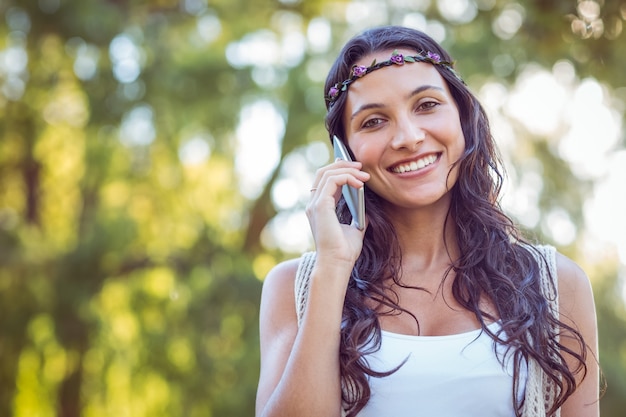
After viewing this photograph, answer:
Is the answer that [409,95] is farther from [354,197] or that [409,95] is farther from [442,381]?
[442,381]

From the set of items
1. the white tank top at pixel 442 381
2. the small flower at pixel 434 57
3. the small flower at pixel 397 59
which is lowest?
the white tank top at pixel 442 381

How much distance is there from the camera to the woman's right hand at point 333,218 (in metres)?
2.34

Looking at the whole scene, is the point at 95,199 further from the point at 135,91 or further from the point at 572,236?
the point at 572,236

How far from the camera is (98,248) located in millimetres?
7672

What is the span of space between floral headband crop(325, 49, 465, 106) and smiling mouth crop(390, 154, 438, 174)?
307 millimetres

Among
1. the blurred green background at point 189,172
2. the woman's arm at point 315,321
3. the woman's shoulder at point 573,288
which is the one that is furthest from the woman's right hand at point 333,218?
the blurred green background at point 189,172

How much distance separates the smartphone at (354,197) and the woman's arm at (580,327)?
607mm

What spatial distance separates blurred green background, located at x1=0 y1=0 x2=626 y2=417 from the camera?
7789 mm

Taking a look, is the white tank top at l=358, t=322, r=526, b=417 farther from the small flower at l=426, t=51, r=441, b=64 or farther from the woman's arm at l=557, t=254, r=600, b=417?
the small flower at l=426, t=51, r=441, b=64

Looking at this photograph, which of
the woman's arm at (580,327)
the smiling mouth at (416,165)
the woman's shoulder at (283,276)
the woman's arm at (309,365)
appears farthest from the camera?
the woman's shoulder at (283,276)

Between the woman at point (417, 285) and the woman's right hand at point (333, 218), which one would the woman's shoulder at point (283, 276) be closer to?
the woman at point (417, 285)

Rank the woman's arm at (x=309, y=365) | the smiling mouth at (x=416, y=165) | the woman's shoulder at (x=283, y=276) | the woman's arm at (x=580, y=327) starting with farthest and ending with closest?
the woman's shoulder at (x=283, y=276) → the smiling mouth at (x=416, y=165) → the woman's arm at (x=580, y=327) → the woman's arm at (x=309, y=365)

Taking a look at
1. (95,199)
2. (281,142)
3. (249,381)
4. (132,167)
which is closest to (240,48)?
(281,142)

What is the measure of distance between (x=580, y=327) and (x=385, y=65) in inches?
37.4
